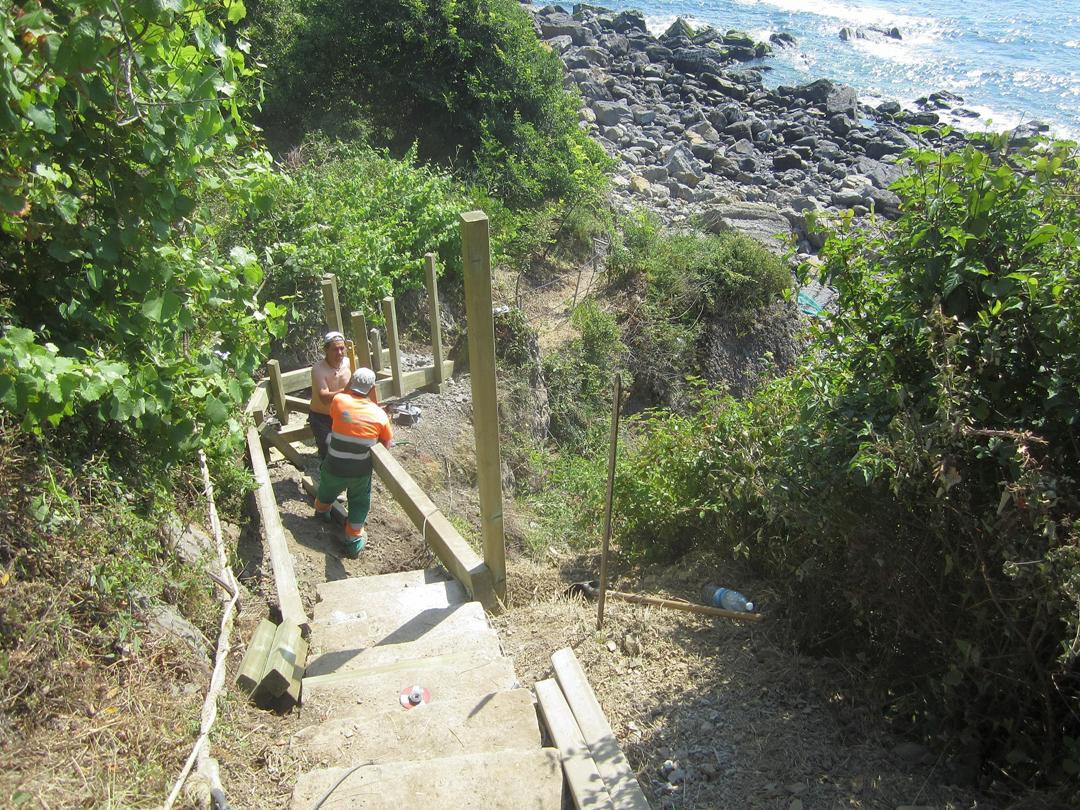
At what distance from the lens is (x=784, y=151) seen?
907 inches

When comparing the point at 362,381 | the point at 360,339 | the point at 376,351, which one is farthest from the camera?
the point at 376,351

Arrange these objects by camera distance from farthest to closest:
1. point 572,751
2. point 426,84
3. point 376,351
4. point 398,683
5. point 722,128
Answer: point 722,128 < point 426,84 < point 376,351 < point 398,683 < point 572,751

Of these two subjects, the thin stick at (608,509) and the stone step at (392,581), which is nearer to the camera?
the thin stick at (608,509)

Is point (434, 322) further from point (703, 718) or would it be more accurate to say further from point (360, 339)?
point (703, 718)

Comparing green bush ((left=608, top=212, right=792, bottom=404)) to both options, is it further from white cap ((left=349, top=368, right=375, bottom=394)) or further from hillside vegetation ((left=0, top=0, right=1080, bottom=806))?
hillside vegetation ((left=0, top=0, right=1080, bottom=806))

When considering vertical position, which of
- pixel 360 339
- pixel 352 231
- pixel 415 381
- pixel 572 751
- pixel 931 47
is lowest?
pixel 415 381

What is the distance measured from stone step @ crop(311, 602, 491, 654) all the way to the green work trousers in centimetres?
153

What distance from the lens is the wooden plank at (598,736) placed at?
11.0ft

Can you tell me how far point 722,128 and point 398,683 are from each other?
23031 millimetres

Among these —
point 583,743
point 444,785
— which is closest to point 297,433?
point 583,743

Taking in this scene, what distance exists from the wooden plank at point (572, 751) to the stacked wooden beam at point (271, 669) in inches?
45.8

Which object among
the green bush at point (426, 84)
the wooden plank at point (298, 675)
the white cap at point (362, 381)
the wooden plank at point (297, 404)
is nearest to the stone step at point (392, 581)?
the wooden plank at point (298, 675)

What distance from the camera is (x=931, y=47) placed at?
33000 millimetres

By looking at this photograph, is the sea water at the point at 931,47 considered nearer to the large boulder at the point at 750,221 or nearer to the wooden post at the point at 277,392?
the large boulder at the point at 750,221
